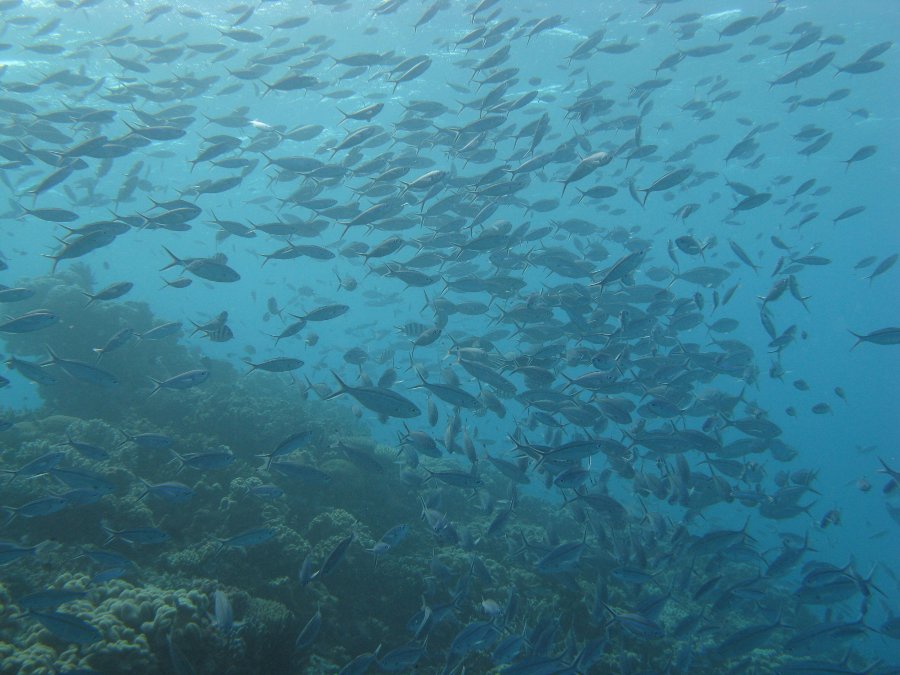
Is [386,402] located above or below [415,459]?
above

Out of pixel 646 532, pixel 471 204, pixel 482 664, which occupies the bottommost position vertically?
pixel 646 532

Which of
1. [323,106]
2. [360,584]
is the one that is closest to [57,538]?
[360,584]

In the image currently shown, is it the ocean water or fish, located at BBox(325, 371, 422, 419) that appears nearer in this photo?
the ocean water

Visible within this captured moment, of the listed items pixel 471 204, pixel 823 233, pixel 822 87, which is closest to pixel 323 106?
pixel 471 204

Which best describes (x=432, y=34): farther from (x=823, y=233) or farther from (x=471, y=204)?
(x=823, y=233)

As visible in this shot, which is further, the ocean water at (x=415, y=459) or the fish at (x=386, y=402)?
the fish at (x=386, y=402)

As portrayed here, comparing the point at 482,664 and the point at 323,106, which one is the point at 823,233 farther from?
the point at 482,664

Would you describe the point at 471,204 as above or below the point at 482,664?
above

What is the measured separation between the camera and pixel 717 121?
34312mm

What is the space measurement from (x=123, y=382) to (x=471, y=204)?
390 inches

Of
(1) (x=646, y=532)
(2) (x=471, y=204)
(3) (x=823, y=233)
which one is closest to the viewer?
(1) (x=646, y=532)

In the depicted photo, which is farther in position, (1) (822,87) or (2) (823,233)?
(2) (823,233)

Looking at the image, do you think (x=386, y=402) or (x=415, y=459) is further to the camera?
(x=415, y=459)

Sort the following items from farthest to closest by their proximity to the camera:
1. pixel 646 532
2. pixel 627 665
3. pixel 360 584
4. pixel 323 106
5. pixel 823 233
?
pixel 823 233 → pixel 323 106 → pixel 646 532 → pixel 360 584 → pixel 627 665
